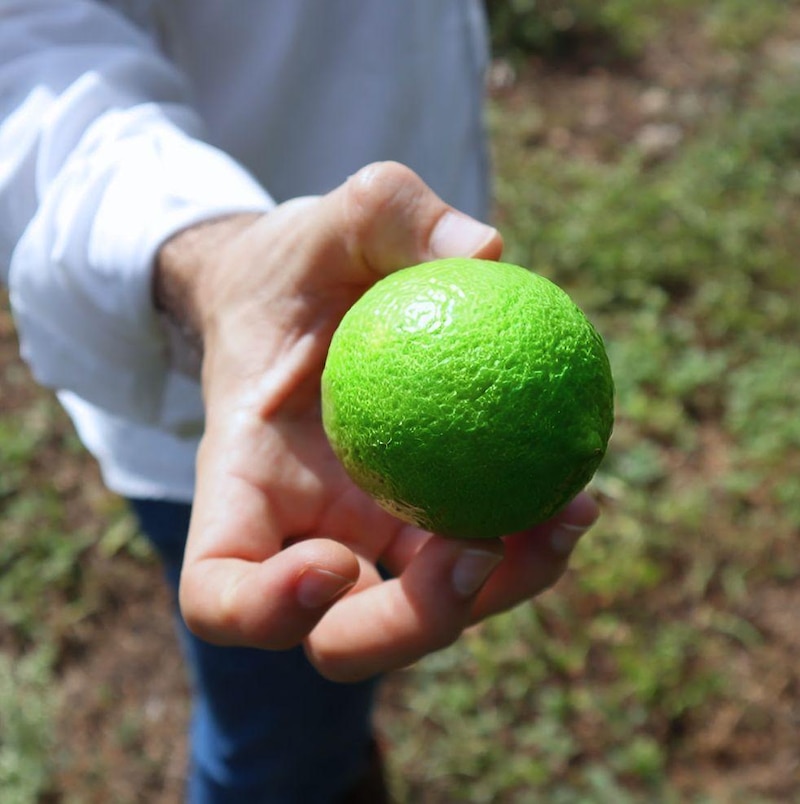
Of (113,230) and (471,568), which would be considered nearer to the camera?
(471,568)

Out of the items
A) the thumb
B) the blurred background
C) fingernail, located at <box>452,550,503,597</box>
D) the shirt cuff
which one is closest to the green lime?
fingernail, located at <box>452,550,503,597</box>

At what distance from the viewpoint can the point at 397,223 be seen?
6.63ft

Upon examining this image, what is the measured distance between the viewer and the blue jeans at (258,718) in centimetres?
280

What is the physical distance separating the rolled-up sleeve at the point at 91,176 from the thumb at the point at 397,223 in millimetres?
389

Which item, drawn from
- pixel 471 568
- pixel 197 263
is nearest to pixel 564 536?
pixel 471 568

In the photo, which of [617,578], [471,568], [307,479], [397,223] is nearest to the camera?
[471,568]

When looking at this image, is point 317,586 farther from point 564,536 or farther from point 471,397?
point 564,536

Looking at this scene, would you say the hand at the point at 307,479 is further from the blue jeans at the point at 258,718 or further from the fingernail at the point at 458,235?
the blue jeans at the point at 258,718

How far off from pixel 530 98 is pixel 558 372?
4874mm

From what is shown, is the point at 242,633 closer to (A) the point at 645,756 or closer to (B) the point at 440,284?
(B) the point at 440,284

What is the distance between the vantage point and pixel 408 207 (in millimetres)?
2014

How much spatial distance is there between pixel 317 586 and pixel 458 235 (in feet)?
2.73

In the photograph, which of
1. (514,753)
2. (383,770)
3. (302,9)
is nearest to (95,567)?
(383,770)

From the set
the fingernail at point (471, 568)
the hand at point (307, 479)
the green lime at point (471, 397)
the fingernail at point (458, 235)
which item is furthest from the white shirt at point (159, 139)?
the fingernail at point (471, 568)
